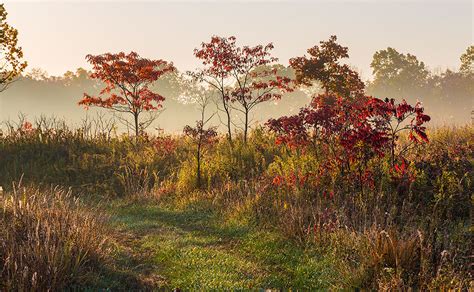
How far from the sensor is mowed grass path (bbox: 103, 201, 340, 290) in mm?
5590

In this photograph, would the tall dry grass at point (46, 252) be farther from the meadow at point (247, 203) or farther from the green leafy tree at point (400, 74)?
the green leafy tree at point (400, 74)

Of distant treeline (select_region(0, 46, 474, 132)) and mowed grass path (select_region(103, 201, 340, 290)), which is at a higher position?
distant treeline (select_region(0, 46, 474, 132))

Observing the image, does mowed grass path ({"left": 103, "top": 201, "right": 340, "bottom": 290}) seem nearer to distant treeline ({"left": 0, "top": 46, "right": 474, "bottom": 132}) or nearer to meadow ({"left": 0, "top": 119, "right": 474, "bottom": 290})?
meadow ({"left": 0, "top": 119, "right": 474, "bottom": 290})

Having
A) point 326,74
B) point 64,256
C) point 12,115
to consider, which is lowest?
point 64,256

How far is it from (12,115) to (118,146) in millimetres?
71049

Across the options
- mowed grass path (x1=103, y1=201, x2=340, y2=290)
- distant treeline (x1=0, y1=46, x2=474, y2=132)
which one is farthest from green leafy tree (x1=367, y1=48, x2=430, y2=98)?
mowed grass path (x1=103, y1=201, x2=340, y2=290)

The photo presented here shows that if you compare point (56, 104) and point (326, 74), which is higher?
point (56, 104)

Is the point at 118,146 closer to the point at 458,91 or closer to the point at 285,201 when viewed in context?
the point at 285,201

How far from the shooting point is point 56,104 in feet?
268

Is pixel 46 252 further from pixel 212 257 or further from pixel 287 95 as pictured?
pixel 287 95

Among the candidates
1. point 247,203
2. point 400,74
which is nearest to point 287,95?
point 400,74

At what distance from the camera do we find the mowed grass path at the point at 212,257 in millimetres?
5590

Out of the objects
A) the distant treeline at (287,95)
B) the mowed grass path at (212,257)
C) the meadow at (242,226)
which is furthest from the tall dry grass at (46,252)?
the distant treeline at (287,95)

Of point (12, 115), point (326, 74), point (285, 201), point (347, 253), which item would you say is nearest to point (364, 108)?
point (285, 201)
